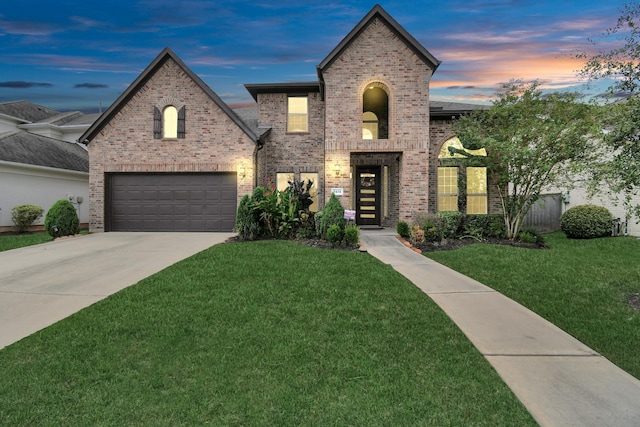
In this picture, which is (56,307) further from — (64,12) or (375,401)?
(64,12)

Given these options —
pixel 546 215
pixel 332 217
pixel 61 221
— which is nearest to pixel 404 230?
pixel 332 217

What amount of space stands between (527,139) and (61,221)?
1658 cm

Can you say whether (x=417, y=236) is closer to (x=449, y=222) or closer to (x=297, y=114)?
(x=449, y=222)

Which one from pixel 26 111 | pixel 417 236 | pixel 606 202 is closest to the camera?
pixel 417 236

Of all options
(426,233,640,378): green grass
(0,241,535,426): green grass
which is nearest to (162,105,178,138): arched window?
(0,241,535,426): green grass

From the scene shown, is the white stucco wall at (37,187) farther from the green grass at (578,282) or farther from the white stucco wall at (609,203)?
the white stucco wall at (609,203)

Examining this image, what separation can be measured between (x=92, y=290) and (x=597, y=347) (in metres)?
7.55

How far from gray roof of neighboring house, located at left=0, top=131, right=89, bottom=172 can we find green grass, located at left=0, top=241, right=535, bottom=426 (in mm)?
14834

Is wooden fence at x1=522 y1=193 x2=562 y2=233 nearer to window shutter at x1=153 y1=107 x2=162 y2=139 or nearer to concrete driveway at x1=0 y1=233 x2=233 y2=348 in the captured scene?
concrete driveway at x1=0 y1=233 x2=233 y2=348

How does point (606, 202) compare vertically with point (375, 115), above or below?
below

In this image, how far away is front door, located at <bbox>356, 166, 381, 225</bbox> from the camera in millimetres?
16469

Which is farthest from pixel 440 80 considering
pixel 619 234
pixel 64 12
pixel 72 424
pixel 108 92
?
pixel 108 92

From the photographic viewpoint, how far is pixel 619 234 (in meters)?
12.5

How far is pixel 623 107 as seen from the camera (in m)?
5.14
